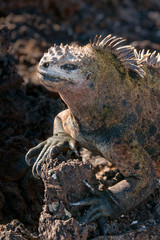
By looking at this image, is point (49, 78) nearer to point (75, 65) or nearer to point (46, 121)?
point (75, 65)

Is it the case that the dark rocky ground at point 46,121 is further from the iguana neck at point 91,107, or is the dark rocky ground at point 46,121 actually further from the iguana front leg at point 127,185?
the iguana neck at point 91,107

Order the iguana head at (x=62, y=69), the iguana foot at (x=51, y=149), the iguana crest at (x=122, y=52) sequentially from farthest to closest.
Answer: the iguana foot at (x=51, y=149) → the iguana crest at (x=122, y=52) → the iguana head at (x=62, y=69)

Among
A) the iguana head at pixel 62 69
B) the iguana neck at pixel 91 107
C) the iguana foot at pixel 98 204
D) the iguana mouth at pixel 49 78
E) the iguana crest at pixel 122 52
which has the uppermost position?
the iguana crest at pixel 122 52

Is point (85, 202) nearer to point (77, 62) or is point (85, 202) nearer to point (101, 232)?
point (101, 232)

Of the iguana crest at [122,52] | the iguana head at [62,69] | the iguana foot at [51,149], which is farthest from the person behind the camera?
the iguana foot at [51,149]

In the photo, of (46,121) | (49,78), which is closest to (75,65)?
(49,78)

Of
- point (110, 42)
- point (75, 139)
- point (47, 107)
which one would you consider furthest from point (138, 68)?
point (47, 107)

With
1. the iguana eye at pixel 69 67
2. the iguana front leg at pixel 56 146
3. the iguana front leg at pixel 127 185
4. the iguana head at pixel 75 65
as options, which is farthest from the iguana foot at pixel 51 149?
the iguana eye at pixel 69 67
